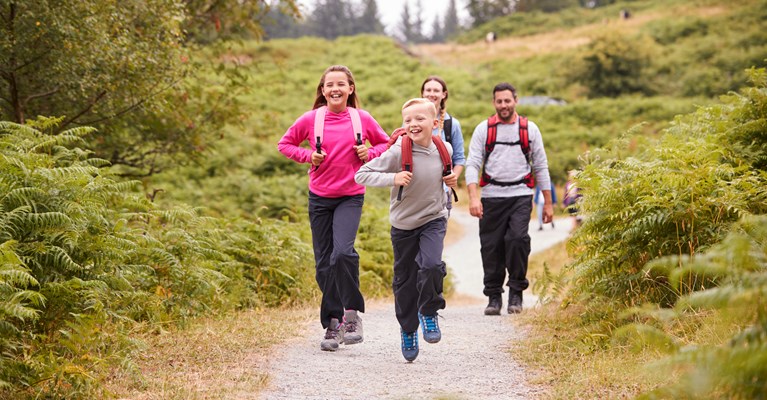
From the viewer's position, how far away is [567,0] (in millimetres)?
81125

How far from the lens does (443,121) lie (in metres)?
7.72

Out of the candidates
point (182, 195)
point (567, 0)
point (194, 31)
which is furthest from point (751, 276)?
point (567, 0)

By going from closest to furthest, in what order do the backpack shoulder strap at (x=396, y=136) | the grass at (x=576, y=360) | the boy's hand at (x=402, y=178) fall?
the grass at (x=576, y=360) < the boy's hand at (x=402, y=178) < the backpack shoulder strap at (x=396, y=136)

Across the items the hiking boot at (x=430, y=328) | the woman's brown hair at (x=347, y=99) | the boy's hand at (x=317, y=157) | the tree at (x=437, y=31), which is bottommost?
the hiking boot at (x=430, y=328)

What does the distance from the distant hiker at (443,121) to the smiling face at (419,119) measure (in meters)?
1.57

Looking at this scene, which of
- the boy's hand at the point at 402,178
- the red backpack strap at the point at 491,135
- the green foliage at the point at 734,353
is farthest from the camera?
the red backpack strap at the point at 491,135

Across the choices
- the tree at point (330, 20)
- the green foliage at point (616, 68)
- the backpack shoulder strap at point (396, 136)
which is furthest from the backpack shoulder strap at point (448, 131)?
the tree at point (330, 20)

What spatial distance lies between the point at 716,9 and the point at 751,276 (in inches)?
2327

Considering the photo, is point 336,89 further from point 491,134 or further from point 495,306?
point 495,306

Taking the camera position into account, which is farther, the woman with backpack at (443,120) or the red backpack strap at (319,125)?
the woman with backpack at (443,120)

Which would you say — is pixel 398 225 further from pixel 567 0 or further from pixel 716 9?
pixel 567 0

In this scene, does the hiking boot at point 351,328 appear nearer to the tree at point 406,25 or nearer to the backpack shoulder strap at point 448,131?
the backpack shoulder strap at point 448,131

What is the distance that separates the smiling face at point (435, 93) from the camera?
753cm

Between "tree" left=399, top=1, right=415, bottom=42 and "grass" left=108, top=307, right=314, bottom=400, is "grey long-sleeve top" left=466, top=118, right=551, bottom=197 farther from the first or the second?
"tree" left=399, top=1, right=415, bottom=42
